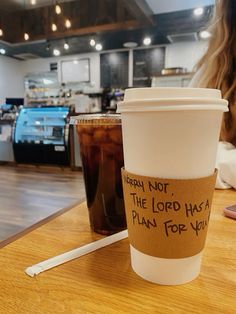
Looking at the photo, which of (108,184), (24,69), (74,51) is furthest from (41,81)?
(108,184)

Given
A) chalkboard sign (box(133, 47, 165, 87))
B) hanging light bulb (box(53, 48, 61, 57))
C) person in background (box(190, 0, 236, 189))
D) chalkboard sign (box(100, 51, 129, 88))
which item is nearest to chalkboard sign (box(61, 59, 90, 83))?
hanging light bulb (box(53, 48, 61, 57))

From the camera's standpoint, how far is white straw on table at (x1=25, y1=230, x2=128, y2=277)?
0.38 metres

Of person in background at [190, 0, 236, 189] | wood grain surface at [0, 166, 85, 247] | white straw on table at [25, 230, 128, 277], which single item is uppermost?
person in background at [190, 0, 236, 189]

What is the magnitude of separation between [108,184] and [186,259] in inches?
8.1

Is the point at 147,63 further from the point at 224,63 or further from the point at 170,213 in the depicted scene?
the point at 170,213

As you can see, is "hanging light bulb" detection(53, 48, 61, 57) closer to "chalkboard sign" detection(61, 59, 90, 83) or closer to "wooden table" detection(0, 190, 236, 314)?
"chalkboard sign" detection(61, 59, 90, 83)

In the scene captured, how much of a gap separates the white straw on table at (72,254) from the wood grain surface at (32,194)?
1.41 meters

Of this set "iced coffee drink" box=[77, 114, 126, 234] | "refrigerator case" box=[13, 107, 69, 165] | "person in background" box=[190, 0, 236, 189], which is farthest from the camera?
"refrigerator case" box=[13, 107, 69, 165]

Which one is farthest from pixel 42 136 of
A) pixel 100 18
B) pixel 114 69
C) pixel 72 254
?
pixel 72 254

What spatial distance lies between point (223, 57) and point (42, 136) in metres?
3.72

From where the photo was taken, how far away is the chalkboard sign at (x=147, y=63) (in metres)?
7.02

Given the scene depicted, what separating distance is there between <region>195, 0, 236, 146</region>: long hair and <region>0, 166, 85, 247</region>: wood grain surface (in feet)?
3.83

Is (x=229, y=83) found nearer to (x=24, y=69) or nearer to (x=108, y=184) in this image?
(x=108, y=184)

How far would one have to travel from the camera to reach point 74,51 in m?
7.45
